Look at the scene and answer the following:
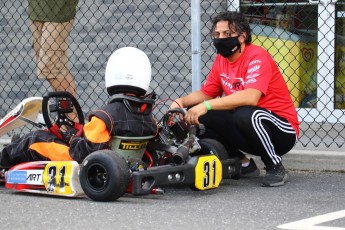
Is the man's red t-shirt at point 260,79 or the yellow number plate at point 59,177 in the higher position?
the man's red t-shirt at point 260,79

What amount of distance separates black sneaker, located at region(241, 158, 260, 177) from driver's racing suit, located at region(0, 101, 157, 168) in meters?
1.08

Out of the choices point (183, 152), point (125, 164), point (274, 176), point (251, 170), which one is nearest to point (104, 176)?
point (125, 164)

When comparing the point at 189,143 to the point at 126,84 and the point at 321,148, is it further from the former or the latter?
the point at 321,148

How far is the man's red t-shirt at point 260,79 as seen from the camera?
7.13 metres

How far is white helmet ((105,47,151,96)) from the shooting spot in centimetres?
670

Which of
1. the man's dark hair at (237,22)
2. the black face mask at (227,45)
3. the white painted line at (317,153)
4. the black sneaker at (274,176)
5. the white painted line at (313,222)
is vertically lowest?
the white painted line at (313,222)

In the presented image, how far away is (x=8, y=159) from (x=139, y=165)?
0.96 metres

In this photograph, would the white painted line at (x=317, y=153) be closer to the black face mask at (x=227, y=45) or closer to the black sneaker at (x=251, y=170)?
the black sneaker at (x=251, y=170)

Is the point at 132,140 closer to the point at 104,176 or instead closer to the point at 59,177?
the point at 104,176

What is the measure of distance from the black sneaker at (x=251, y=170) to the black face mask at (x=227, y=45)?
0.92 m

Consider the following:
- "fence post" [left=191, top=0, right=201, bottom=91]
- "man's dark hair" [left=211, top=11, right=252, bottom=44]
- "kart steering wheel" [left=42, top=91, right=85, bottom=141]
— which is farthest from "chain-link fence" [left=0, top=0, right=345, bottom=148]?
"kart steering wheel" [left=42, top=91, right=85, bottom=141]

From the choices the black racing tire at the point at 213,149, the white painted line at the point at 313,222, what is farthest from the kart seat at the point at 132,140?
the white painted line at the point at 313,222

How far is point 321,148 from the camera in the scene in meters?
8.52

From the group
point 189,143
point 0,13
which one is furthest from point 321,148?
point 0,13
